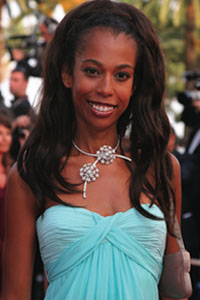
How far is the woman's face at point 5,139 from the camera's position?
460 cm

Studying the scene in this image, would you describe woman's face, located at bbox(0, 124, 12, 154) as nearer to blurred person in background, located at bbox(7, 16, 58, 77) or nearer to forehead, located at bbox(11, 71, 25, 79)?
blurred person in background, located at bbox(7, 16, 58, 77)

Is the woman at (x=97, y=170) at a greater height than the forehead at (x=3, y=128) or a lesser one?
greater

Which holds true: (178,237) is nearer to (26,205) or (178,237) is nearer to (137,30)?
(26,205)

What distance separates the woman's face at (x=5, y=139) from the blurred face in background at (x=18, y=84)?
1769mm

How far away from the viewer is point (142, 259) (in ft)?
7.09

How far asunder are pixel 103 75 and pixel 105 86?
49mm

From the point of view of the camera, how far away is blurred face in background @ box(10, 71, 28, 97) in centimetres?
642

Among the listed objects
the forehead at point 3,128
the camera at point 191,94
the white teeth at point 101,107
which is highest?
the white teeth at point 101,107

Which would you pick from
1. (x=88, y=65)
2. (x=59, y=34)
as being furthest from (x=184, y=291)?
(x=59, y=34)

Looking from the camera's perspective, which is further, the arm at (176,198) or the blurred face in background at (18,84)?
the blurred face in background at (18,84)

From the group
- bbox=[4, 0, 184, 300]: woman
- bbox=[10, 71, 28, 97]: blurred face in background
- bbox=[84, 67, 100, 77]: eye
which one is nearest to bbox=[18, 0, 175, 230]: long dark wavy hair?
bbox=[4, 0, 184, 300]: woman

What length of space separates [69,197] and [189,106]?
364cm

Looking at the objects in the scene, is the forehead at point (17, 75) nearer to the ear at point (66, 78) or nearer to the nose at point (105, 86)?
the ear at point (66, 78)

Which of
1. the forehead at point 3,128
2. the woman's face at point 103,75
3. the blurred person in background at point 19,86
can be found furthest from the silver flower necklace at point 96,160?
the blurred person in background at point 19,86
